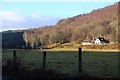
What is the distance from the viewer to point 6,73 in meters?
11.8

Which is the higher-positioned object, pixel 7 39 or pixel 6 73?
pixel 7 39

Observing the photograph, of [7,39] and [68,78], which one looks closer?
[68,78]

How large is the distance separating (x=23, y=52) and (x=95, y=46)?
151 ft

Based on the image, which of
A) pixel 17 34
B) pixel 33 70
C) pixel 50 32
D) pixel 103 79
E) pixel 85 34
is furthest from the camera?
pixel 85 34

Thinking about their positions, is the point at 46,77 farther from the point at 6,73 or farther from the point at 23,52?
the point at 23,52

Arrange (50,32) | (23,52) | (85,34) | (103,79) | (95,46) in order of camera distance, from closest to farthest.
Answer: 1. (103,79)
2. (23,52)
3. (50,32)
4. (95,46)
5. (85,34)

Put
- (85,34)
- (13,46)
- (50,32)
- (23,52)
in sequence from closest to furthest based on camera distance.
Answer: (23,52) < (13,46) < (50,32) < (85,34)

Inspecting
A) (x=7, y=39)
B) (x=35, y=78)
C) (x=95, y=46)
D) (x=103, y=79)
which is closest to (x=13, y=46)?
(x=7, y=39)

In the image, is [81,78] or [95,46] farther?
[95,46]

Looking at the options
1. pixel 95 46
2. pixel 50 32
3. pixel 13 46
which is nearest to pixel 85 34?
pixel 95 46

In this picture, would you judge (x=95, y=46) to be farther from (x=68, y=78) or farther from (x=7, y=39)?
(x=68, y=78)

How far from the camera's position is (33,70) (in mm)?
11234

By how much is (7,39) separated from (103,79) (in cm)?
723

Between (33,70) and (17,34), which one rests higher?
(17,34)
